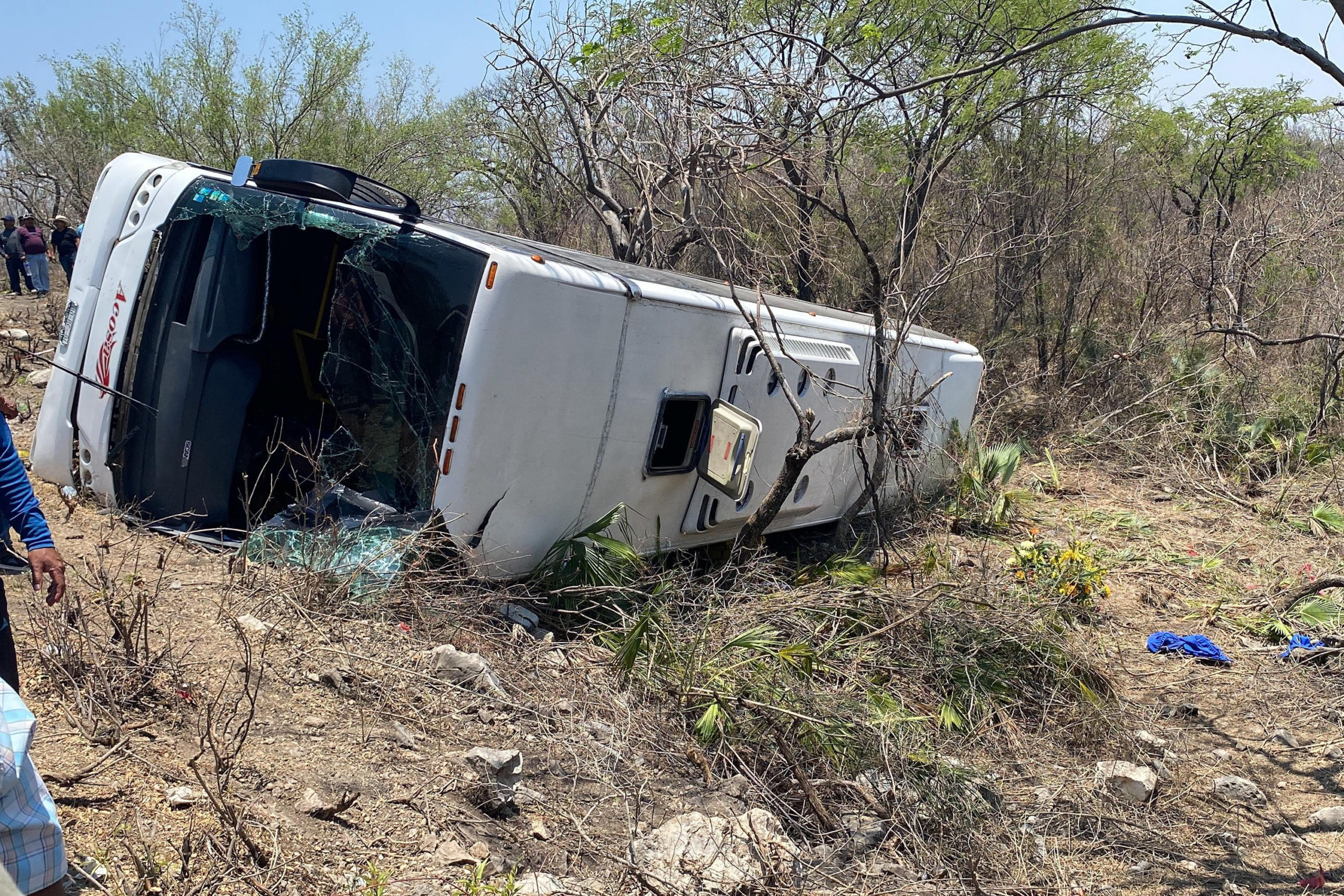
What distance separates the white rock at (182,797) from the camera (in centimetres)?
283

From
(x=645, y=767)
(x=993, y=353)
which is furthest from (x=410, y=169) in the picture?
(x=645, y=767)

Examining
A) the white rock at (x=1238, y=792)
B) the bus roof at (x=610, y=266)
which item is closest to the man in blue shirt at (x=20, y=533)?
the bus roof at (x=610, y=266)

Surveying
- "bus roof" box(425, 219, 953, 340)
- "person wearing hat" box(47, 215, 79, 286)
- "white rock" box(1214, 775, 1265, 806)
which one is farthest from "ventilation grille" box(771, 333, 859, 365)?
"person wearing hat" box(47, 215, 79, 286)

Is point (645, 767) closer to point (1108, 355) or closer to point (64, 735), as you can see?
point (64, 735)

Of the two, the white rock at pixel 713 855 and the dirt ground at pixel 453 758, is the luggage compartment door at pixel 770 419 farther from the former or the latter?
the white rock at pixel 713 855

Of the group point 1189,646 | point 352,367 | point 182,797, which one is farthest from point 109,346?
point 1189,646

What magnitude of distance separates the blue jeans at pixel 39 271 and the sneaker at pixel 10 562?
13.9 metres

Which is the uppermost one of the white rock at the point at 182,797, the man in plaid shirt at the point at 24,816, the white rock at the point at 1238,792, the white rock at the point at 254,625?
the man in plaid shirt at the point at 24,816

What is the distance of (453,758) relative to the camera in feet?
11.3

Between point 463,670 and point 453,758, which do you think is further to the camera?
point 463,670

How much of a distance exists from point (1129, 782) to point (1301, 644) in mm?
3079

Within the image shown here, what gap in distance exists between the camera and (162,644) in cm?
372

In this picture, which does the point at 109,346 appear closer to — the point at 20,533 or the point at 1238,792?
the point at 20,533

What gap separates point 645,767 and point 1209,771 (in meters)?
3.24
